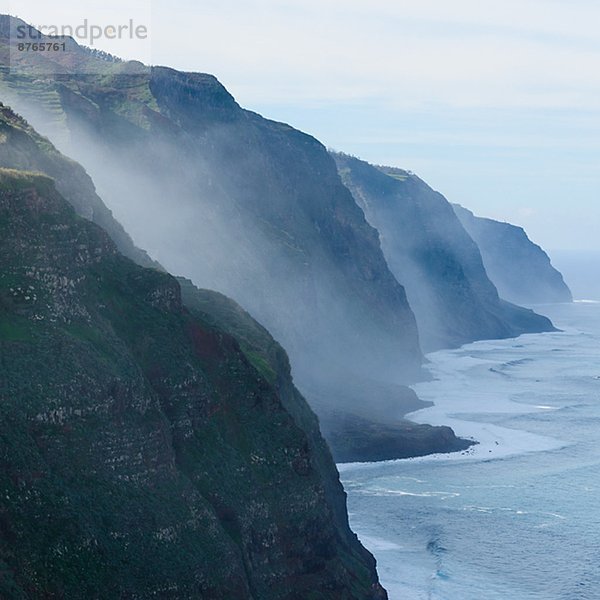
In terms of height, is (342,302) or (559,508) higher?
(342,302)

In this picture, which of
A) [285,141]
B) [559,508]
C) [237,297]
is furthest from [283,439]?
[285,141]

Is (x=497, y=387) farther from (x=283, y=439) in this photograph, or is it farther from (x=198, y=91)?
(x=283, y=439)

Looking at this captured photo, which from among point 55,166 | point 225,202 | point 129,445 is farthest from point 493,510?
point 225,202

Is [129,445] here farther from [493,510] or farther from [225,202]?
[225,202]

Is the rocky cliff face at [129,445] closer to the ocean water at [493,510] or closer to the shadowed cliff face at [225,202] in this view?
the ocean water at [493,510]

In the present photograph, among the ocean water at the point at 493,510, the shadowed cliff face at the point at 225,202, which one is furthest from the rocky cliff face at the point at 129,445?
the shadowed cliff face at the point at 225,202

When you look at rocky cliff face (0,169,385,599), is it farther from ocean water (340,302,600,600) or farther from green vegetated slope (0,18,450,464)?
green vegetated slope (0,18,450,464)
